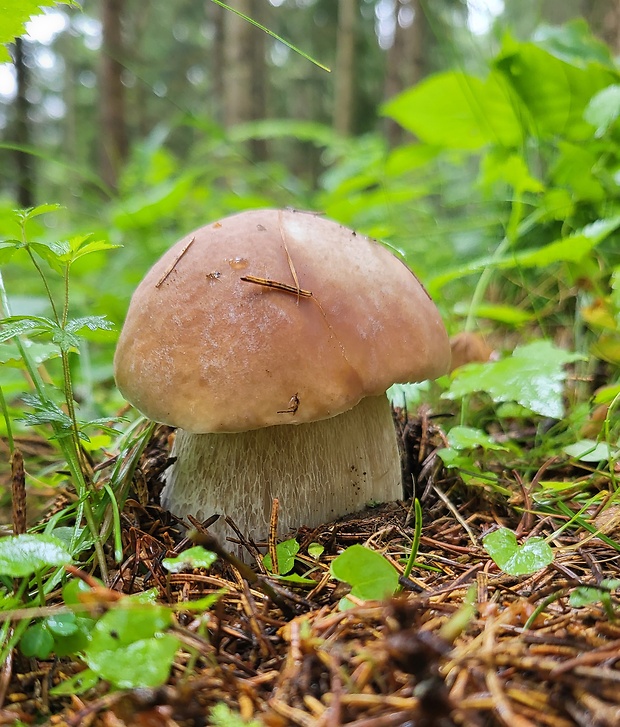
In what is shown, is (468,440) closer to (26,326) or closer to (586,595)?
(586,595)

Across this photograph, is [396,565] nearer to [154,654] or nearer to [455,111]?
[154,654]

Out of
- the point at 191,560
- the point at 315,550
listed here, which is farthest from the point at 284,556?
the point at 191,560

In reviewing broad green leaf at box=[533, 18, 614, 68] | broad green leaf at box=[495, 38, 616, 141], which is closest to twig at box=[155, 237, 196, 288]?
broad green leaf at box=[495, 38, 616, 141]

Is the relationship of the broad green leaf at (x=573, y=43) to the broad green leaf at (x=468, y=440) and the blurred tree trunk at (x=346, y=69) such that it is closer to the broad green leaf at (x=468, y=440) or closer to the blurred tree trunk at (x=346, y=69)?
the broad green leaf at (x=468, y=440)

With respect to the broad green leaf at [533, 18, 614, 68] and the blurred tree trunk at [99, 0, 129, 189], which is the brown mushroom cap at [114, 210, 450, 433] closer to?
the broad green leaf at [533, 18, 614, 68]

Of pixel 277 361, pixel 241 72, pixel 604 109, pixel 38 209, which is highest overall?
pixel 241 72

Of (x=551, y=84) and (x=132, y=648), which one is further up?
(x=551, y=84)

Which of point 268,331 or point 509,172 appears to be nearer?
point 268,331
